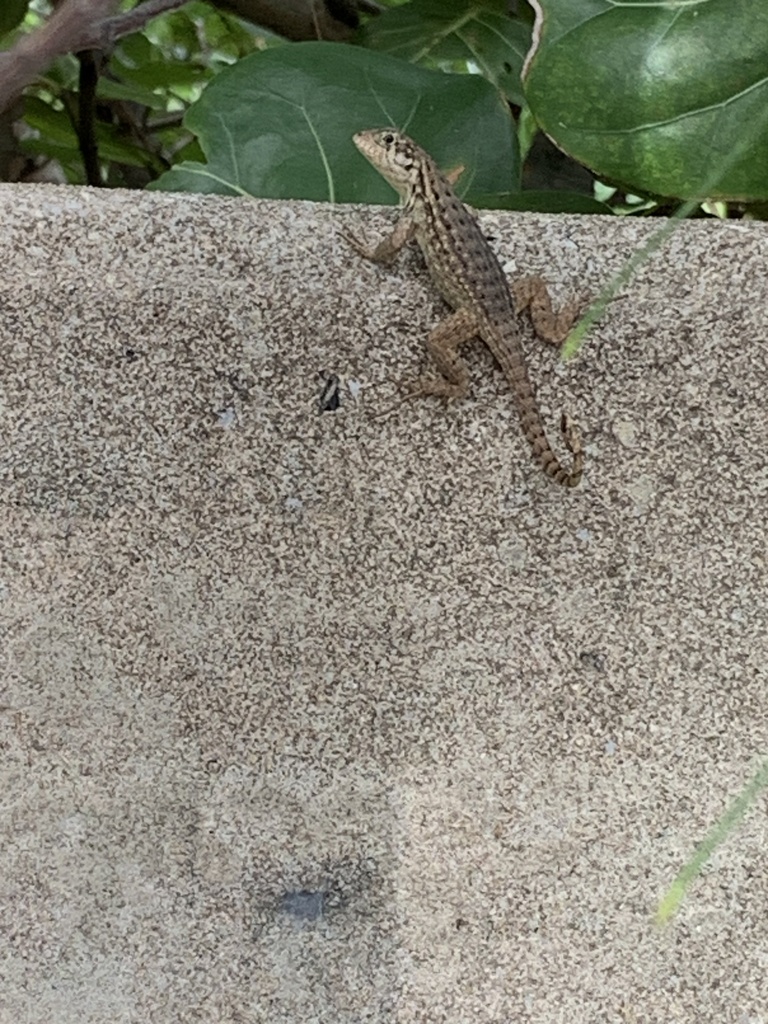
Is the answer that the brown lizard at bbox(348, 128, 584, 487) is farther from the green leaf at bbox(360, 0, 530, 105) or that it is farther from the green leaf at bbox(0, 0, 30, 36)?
the green leaf at bbox(0, 0, 30, 36)

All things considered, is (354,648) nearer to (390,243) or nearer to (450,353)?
(450,353)

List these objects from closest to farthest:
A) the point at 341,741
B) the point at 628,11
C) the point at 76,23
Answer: the point at 76,23 → the point at 628,11 → the point at 341,741

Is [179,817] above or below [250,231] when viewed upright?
below

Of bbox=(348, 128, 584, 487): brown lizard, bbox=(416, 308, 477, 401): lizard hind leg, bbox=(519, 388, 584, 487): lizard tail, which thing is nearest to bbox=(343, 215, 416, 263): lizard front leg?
bbox=(348, 128, 584, 487): brown lizard

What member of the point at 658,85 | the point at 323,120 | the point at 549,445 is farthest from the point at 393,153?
the point at 549,445

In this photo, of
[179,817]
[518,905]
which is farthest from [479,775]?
[179,817]

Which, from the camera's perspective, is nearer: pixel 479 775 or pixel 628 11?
pixel 628 11

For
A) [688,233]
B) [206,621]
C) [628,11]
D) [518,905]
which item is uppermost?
[628,11]

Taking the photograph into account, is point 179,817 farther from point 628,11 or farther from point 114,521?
point 628,11

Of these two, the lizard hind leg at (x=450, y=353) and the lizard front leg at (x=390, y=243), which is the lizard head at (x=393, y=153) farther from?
the lizard hind leg at (x=450, y=353)
